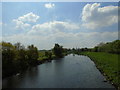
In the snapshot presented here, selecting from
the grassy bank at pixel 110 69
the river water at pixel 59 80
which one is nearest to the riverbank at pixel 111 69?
the grassy bank at pixel 110 69

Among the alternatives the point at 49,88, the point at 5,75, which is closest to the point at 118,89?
the point at 49,88

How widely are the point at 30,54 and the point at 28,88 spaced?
71.8ft

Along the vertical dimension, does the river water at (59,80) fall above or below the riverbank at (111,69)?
below

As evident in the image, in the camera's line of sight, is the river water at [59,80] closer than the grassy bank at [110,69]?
Yes

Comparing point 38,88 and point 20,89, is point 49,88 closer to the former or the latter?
point 38,88

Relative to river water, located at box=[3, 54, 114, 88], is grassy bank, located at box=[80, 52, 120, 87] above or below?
above

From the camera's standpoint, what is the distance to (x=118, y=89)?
15.1 meters

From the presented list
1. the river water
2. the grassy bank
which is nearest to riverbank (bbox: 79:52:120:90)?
the grassy bank

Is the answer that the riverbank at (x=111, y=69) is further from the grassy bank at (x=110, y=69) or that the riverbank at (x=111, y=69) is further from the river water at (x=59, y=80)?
the river water at (x=59, y=80)

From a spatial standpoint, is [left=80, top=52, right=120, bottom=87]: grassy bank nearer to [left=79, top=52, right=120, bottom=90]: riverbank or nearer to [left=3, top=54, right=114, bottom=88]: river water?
[left=79, top=52, right=120, bottom=90]: riverbank

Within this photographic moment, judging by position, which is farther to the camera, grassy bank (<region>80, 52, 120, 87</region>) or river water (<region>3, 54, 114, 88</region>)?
grassy bank (<region>80, 52, 120, 87</region>)

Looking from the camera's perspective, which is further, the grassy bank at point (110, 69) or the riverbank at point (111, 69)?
the grassy bank at point (110, 69)

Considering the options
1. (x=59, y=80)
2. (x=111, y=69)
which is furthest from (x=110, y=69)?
(x=59, y=80)

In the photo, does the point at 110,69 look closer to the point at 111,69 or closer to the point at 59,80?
the point at 111,69
